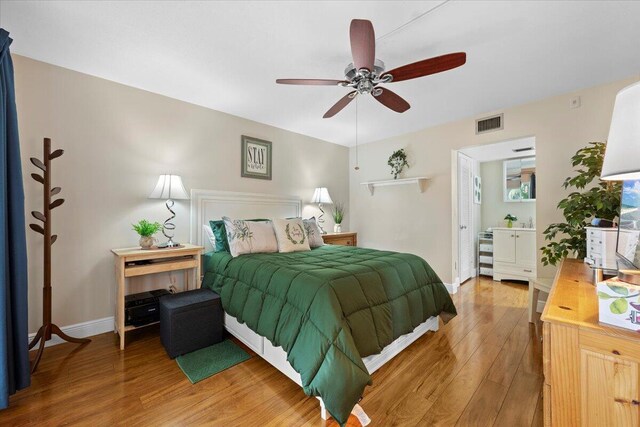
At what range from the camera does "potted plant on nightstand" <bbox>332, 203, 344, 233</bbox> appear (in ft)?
15.5

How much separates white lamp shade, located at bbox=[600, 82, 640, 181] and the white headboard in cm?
Result: 335

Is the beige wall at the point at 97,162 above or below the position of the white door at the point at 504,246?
above

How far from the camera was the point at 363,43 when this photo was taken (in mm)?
1590

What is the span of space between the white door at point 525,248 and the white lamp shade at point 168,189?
4.99m

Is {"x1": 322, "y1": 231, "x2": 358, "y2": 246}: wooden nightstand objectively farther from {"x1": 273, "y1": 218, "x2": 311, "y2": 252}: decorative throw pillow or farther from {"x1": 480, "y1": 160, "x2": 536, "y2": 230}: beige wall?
{"x1": 480, "y1": 160, "x2": 536, "y2": 230}: beige wall

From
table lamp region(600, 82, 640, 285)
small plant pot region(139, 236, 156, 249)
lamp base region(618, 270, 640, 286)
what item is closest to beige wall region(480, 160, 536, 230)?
lamp base region(618, 270, 640, 286)

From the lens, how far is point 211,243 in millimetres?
3186

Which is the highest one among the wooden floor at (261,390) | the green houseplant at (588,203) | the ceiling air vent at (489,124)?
the ceiling air vent at (489,124)

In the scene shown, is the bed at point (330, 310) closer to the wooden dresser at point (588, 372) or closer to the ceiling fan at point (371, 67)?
the wooden dresser at point (588, 372)

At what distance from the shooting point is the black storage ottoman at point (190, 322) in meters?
2.10

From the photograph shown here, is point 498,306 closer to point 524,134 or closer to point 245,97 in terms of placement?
point 524,134

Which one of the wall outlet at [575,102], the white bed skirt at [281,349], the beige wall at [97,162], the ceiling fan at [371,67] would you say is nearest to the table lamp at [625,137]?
the ceiling fan at [371,67]

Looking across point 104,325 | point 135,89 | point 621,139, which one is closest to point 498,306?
point 621,139

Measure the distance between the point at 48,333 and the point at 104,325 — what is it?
498 millimetres
